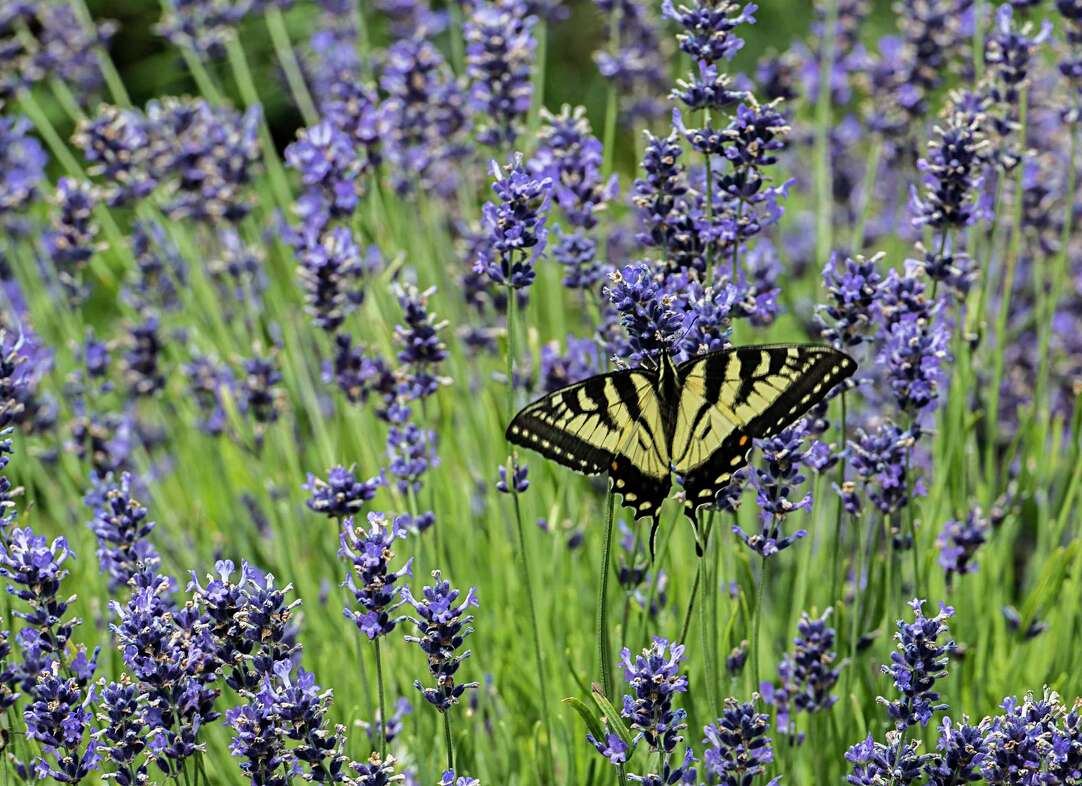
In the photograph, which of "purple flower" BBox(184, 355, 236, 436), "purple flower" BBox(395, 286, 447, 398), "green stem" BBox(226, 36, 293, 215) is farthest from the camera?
"green stem" BBox(226, 36, 293, 215)

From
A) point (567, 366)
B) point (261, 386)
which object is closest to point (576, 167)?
point (567, 366)

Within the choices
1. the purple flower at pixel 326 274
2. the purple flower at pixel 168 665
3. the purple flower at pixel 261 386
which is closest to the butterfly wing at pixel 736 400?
the purple flower at pixel 168 665

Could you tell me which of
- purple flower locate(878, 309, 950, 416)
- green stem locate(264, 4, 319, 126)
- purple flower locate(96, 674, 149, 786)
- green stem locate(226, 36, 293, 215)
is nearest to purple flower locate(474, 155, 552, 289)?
purple flower locate(878, 309, 950, 416)

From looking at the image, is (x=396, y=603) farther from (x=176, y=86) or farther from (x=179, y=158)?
(x=176, y=86)

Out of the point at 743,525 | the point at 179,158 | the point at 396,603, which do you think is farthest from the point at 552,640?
the point at 179,158

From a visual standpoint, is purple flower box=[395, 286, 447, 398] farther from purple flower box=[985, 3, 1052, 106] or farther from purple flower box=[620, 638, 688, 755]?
purple flower box=[985, 3, 1052, 106]

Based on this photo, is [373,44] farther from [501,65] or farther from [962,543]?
[962,543]

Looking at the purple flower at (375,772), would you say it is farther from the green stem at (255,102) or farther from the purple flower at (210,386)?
the green stem at (255,102)
